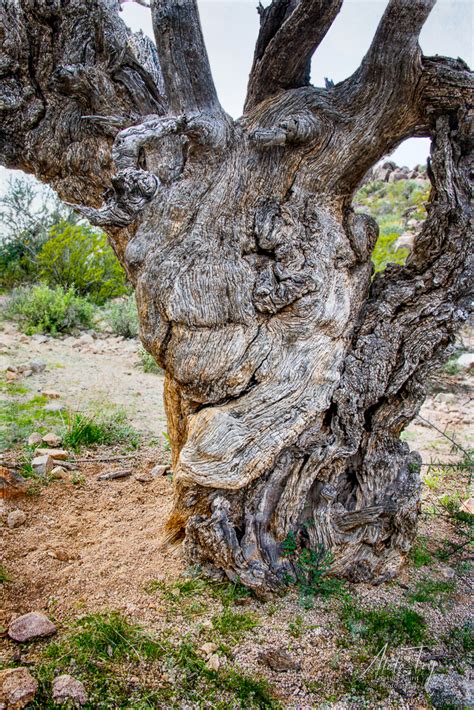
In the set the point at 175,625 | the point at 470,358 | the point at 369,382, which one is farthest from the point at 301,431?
the point at 470,358

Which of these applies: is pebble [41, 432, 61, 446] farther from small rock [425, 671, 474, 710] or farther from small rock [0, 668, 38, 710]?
small rock [425, 671, 474, 710]

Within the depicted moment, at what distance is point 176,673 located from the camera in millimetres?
1855

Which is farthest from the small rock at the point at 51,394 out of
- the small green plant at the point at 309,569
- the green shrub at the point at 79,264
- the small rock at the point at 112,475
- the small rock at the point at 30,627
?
the green shrub at the point at 79,264

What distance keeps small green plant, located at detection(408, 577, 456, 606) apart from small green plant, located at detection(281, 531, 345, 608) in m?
0.39

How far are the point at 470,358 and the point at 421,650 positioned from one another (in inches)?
216

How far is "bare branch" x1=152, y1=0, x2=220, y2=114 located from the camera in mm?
2215

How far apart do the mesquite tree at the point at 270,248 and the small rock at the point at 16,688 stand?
84 cm

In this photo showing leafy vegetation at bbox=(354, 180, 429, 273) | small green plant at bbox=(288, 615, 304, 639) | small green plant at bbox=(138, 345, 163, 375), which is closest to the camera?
small green plant at bbox=(288, 615, 304, 639)

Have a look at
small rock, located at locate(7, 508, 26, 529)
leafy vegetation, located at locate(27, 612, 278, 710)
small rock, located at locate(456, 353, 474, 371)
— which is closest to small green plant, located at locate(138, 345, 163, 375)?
small rock, located at locate(7, 508, 26, 529)

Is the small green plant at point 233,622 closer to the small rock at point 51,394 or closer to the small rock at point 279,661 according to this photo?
the small rock at point 279,661

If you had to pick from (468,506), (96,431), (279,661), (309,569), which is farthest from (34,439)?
(468,506)

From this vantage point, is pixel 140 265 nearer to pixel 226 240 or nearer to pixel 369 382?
pixel 226 240

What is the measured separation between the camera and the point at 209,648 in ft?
6.43

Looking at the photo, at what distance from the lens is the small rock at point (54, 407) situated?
4.56m
